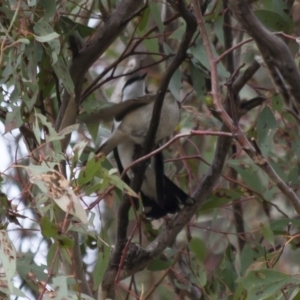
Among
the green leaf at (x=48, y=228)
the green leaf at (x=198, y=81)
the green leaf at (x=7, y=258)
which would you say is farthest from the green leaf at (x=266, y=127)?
the green leaf at (x=7, y=258)

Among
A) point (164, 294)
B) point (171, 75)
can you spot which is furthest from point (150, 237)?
point (171, 75)

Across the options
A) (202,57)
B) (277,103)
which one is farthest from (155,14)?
(277,103)

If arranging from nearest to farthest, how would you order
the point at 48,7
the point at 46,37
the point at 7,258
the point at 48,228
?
the point at 7,258
the point at 48,228
the point at 46,37
the point at 48,7

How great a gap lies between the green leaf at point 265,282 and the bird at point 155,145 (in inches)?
26.4


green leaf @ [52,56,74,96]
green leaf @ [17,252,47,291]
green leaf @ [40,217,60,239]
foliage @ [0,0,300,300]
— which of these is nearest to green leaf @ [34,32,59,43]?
foliage @ [0,0,300,300]

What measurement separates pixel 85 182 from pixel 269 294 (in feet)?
1.36

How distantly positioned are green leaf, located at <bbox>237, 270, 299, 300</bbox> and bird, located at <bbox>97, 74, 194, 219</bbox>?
2.20 feet

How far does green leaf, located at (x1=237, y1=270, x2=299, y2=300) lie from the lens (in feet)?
5.19

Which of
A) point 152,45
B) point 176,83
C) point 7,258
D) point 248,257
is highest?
point 152,45

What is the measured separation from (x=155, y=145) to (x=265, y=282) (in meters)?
0.86

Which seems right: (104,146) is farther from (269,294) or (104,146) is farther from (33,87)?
(269,294)

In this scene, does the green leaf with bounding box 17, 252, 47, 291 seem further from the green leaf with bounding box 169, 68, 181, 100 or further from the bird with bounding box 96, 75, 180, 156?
the bird with bounding box 96, 75, 180, 156

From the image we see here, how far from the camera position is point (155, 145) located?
239 cm

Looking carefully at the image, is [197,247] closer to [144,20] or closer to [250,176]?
[250,176]
